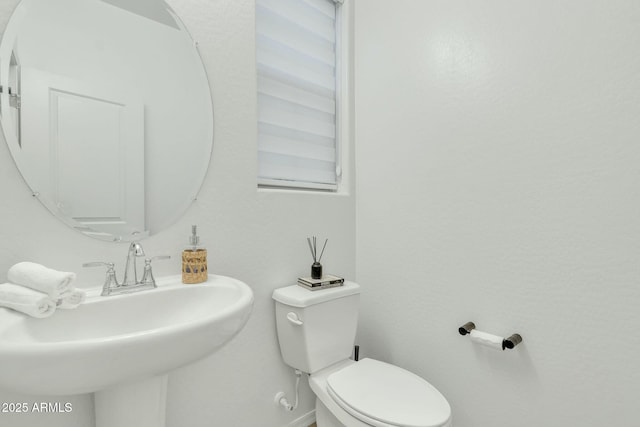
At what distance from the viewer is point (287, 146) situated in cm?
153

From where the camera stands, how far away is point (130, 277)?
3.17ft

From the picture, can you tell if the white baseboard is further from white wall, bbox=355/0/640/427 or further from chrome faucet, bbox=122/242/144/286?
chrome faucet, bbox=122/242/144/286

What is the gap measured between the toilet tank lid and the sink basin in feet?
1.04

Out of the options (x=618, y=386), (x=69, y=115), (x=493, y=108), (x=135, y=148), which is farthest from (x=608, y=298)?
(x=69, y=115)

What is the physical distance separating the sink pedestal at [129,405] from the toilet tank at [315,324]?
1.76ft

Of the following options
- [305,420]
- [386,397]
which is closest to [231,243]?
[386,397]

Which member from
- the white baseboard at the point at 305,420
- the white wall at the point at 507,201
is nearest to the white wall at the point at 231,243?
the white baseboard at the point at 305,420

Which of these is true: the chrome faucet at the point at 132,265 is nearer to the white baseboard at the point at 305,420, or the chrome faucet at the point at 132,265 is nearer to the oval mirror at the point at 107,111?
the oval mirror at the point at 107,111

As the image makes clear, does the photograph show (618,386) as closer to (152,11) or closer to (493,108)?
(493,108)

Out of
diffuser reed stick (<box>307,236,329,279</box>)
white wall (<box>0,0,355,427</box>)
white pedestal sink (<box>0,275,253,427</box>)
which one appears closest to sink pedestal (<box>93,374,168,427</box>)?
white pedestal sink (<box>0,275,253,427</box>)

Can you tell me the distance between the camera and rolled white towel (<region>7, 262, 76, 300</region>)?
27.2 inches

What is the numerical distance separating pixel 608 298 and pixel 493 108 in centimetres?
76

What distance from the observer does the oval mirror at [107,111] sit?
2.71 feet

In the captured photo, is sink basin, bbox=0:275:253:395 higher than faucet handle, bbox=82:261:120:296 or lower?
lower
